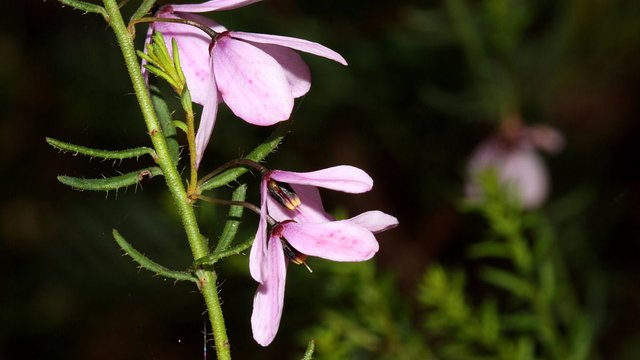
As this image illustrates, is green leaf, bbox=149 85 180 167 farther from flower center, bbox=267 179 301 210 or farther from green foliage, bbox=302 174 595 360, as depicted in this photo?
green foliage, bbox=302 174 595 360

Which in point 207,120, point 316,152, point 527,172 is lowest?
point 316,152

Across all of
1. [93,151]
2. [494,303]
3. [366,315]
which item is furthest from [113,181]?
[494,303]

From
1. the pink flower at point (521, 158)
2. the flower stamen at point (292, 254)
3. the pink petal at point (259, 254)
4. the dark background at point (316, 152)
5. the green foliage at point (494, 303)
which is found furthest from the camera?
the dark background at point (316, 152)

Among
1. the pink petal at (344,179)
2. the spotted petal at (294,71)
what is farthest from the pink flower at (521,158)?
the pink petal at (344,179)

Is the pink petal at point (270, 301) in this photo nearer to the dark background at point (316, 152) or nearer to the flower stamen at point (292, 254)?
the flower stamen at point (292, 254)

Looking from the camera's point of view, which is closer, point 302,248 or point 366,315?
point 302,248

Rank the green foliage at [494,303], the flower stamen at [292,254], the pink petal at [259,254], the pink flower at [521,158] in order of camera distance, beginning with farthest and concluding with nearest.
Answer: the pink flower at [521,158] < the green foliage at [494,303] < the flower stamen at [292,254] < the pink petal at [259,254]

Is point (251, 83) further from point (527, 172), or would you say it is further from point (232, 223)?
point (527, 172)
